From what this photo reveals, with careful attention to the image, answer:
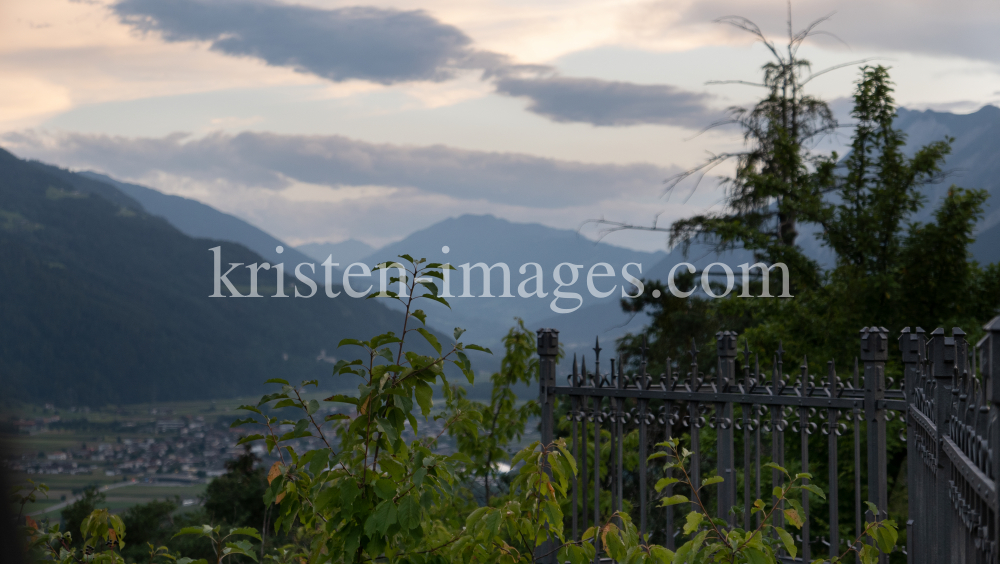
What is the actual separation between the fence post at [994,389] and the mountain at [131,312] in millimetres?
66774

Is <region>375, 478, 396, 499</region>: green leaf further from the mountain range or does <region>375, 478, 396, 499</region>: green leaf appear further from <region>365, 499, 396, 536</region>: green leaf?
the mountain range

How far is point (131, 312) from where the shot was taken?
305 ft

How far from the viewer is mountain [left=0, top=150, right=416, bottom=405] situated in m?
76.8

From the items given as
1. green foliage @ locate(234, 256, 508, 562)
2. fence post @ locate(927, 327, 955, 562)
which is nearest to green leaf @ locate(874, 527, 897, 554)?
fence post @ locate(927, 327, 955, 562)

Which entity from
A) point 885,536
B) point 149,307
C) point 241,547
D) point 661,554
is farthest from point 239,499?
point 149,307

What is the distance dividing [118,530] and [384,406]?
1.38 metres

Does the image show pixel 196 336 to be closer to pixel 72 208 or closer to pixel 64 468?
pixel 72 208

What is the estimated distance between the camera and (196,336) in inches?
3979

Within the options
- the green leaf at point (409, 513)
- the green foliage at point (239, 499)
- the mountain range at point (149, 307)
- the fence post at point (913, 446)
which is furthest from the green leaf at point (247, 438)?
the mountain range at point (149, 307)

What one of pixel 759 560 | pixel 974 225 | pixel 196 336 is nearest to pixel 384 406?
pixel 759 560

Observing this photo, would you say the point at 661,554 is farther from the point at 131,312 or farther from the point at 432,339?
the point at 131,312

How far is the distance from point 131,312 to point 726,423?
3987 inches

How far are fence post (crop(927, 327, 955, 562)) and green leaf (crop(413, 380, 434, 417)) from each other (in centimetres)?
158

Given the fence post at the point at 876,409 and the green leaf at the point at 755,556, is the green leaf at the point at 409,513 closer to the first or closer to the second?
the green leaf at the point at 755,556
